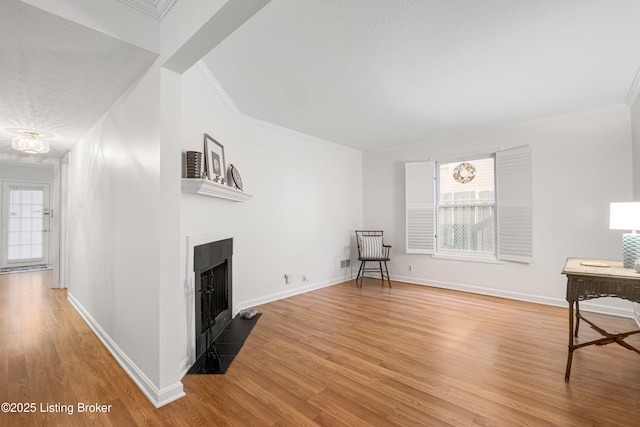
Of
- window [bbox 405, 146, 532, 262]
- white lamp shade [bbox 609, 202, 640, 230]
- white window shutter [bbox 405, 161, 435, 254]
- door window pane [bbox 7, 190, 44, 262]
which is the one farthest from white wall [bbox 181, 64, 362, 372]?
door window pane [bbox 7, 190, 44, 262]

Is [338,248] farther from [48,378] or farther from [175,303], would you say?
[48,378]

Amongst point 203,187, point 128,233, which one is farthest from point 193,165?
point 128,233

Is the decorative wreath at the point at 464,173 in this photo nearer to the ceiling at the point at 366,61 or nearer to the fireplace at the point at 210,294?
the ceiling at the point at 366,61

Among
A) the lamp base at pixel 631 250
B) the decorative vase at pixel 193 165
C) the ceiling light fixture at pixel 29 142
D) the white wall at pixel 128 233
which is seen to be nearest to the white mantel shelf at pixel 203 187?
the decorative vase at pixel 193 165

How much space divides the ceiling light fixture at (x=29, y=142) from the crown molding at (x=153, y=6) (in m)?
2.69

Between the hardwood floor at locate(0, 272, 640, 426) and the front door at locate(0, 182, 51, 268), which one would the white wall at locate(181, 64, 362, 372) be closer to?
the hardwood floor at locate(0, 272, 640, 426)

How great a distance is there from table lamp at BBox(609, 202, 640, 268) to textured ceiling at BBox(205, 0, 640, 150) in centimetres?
127

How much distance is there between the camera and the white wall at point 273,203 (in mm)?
2543

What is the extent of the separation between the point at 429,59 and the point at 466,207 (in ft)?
9.84

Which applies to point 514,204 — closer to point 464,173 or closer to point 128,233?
point 464,173

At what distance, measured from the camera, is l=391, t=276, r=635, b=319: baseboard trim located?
3.41 metres

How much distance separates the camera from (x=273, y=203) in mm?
4070

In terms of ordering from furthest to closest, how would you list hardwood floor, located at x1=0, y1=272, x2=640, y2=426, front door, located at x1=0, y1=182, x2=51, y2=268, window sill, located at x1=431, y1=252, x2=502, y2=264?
front door, located at x1=0, y1=182, x2=51, y2=268 → window sill, located at x1=431, y1=252, x2=502, y2=264 → hardwood floor, located at x1=0, y1=272, x2=640, y2=426

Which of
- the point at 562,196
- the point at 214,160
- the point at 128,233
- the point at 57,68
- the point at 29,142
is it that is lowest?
the point at 128,233
